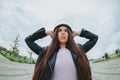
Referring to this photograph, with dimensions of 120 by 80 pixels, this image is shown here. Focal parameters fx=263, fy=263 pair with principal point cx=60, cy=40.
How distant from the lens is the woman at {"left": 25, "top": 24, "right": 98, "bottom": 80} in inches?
99.9

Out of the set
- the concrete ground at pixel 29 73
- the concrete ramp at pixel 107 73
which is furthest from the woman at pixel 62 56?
the concrete ramp at pixel 107 73

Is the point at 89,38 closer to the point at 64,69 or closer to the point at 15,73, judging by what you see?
the point at 64,69

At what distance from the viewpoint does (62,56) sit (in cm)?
267

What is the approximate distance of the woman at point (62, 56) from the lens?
2.54m

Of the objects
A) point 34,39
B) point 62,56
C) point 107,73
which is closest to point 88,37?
point 62,56

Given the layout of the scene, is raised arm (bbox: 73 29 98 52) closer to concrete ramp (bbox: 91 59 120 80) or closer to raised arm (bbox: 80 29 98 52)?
raised arm (bbox: 80 29 98 52)

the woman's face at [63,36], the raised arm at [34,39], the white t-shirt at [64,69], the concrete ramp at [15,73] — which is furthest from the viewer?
the concrete ramp at [15,73]

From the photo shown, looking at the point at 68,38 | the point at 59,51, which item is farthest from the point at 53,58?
the point at 68,38

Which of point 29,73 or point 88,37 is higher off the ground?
point 88,37

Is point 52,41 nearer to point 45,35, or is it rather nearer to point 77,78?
point 45,35

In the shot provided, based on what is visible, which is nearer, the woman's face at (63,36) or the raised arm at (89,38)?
the woman's face at (63,36)

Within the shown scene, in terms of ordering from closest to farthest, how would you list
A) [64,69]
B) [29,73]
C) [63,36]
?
[64,69] → [63,36] → [29,73]

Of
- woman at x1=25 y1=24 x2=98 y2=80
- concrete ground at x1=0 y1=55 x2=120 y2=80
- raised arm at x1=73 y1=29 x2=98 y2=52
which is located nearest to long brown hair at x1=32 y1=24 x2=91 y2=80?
woman at x1=25 y1=24 x2=98 y2=80

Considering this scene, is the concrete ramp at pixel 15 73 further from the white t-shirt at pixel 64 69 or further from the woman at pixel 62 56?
the white t-shirt at pixel 64 69
